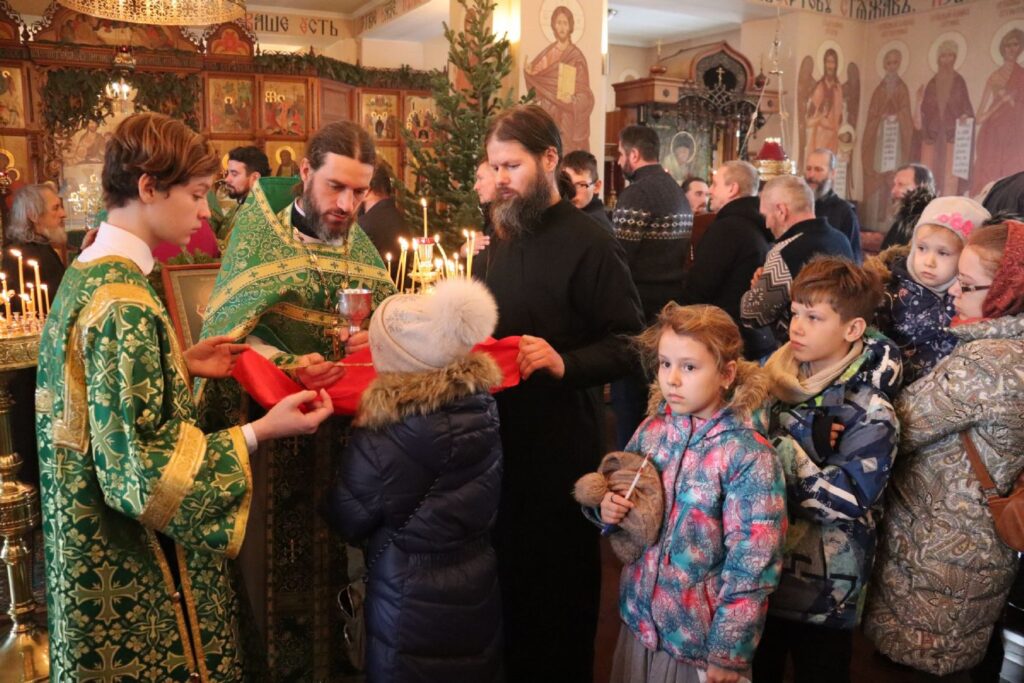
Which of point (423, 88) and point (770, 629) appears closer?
point (770, 629)

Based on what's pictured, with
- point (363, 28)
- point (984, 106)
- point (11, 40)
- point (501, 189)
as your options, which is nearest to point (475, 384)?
point (501, 189)

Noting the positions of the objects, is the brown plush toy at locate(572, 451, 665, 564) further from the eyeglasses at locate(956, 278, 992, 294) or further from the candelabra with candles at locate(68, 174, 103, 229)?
the candelabra with candles at locate(68, 174, 103, 229)

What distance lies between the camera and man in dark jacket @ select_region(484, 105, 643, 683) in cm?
246

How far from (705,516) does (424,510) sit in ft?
2.20

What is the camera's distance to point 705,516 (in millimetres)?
1996

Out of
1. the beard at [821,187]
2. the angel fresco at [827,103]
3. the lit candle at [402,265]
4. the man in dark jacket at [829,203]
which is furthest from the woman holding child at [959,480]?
the angel fresco at [827,103]

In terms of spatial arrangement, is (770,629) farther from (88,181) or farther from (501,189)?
(88,181)

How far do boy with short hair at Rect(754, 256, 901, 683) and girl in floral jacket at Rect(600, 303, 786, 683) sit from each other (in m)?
0.23

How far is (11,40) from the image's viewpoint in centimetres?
938

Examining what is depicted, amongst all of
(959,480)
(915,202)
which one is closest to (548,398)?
(959,480)

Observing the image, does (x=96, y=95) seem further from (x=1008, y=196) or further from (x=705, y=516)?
(x=705, y=516)

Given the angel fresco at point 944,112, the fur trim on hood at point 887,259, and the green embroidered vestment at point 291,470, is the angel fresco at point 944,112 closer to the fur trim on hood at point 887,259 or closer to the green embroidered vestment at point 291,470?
the fur trim on hood at point 887,259

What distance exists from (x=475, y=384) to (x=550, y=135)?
903mm

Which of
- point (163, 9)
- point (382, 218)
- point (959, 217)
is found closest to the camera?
point (959, 217)
